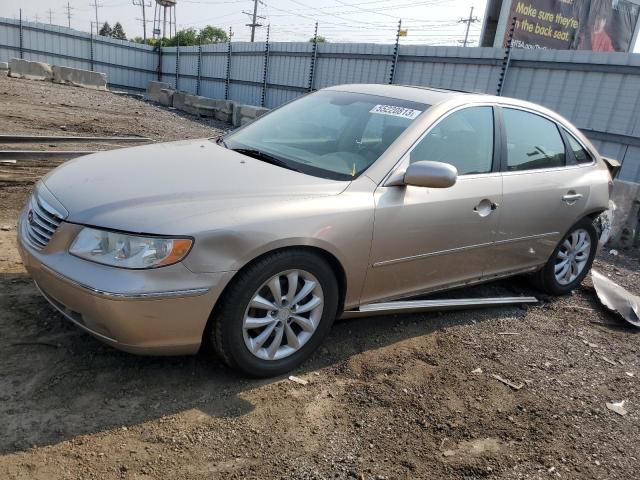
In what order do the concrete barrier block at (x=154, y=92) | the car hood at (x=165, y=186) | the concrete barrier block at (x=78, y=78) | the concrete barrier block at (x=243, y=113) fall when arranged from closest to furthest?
the car hood at (x=165, y=186), the concrete barrier block at (x=243, y=113), the concrete barrier block at (x=154, y=92), the concrete barrier block at (x=78, y=78)

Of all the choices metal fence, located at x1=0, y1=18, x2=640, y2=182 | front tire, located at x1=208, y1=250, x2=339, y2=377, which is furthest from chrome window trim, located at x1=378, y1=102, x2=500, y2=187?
metal fence, located at x1=0, y1=18, x2=640, y2=182

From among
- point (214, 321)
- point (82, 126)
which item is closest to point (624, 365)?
point (214, 321)

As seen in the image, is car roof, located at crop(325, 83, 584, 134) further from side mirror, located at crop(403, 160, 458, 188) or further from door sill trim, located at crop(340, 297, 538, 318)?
door sill trim, located at crop(340, 297, 538, 318)

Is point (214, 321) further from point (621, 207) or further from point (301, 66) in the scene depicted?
point (301, 66)

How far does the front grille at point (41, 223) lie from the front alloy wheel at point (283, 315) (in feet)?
3.53

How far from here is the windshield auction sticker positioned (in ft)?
11.6

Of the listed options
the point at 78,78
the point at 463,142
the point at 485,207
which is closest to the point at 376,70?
the point at 463,142

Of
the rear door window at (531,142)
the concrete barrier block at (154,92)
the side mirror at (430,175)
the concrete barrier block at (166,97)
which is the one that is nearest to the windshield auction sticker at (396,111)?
the side mirror at (430,175)

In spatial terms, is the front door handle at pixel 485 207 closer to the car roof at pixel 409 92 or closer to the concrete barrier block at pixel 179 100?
the car roof at pixel 409 92

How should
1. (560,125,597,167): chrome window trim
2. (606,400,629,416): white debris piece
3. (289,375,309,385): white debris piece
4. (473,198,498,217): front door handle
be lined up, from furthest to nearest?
(560,125,597,167): chrome window trim
(473,198,498,217): front door handle
(606,400,629,416): white debris piece
(289,375,309,385): white debris piece

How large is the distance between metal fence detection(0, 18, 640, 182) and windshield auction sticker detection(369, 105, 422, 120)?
6468 mm

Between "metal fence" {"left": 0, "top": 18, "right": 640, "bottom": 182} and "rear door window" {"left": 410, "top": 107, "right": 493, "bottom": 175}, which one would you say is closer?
"rear door window" {"left": 410, "top": 107, "right": 493, "bottom": 175}

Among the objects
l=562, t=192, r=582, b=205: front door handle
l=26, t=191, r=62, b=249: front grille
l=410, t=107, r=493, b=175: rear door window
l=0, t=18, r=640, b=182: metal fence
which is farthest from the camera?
l=0, t=18, r=640, b=182: metal fence

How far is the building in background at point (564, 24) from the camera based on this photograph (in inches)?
740
